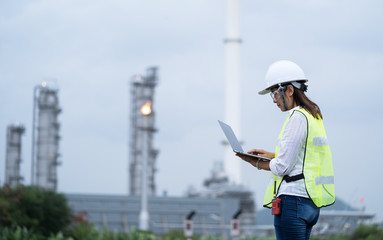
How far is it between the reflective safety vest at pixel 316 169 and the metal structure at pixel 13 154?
190 ft

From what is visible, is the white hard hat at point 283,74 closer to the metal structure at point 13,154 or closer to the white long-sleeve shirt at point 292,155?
the white long-sleeve shirt at point 292,155

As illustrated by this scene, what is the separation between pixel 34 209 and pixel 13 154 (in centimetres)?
3364

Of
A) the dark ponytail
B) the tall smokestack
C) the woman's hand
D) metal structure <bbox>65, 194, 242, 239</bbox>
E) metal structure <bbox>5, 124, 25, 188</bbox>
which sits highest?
the tall smokestack

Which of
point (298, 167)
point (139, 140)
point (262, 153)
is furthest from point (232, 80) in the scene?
point (298, 167)

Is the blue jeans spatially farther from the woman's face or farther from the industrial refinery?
the industrial refinery

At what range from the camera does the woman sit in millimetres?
4141

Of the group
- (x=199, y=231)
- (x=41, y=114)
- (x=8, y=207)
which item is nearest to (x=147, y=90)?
(x=41, y=114)

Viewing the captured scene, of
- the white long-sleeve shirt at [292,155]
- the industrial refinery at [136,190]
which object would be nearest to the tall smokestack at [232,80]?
the industrial refinery at [136,190]

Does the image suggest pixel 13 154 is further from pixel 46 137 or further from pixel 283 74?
pixel 283 74

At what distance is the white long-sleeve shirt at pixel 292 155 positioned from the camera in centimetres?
417

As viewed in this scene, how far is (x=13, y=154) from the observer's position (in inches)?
2395

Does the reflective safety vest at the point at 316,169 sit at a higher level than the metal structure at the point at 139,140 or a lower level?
lower

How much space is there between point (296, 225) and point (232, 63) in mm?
59226

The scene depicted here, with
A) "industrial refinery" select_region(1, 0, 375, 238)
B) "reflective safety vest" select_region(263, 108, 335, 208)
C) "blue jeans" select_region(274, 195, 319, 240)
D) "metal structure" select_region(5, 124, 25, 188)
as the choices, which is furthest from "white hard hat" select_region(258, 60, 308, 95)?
"metal structure" select_region(5, 124, 25, 188)
